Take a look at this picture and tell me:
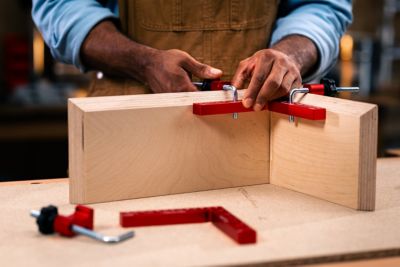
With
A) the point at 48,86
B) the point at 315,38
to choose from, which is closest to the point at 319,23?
the point at 315,38

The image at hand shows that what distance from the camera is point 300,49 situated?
1770 mm

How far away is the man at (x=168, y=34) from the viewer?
68.4 inches

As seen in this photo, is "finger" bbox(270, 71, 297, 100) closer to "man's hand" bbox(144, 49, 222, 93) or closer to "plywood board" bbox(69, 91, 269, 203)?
"plywood board" bbox(69, 91, 269, 203)

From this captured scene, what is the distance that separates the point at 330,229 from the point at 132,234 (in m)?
0.34

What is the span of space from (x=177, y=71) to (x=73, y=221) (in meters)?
0.62

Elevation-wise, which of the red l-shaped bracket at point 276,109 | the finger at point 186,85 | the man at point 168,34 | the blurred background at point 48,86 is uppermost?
the man at point 168,34

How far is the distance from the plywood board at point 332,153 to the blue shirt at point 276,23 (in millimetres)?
509

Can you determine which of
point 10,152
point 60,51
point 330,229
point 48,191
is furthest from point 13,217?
point 10,152

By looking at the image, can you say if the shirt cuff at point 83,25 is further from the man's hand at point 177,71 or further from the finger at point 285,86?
the finger at point 285,86

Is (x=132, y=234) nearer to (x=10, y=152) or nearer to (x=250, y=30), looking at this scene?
(x=250, y=30)

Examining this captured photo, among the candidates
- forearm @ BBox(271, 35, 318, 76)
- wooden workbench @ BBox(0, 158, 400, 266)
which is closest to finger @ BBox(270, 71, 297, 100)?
wooden workbench @ BBox(0, 158, 400, 266)

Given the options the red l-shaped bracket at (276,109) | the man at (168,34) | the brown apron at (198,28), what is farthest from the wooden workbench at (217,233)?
the brown apron at (198,28)

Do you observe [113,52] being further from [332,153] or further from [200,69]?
[332,153]

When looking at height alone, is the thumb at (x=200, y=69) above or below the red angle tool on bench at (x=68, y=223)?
above
